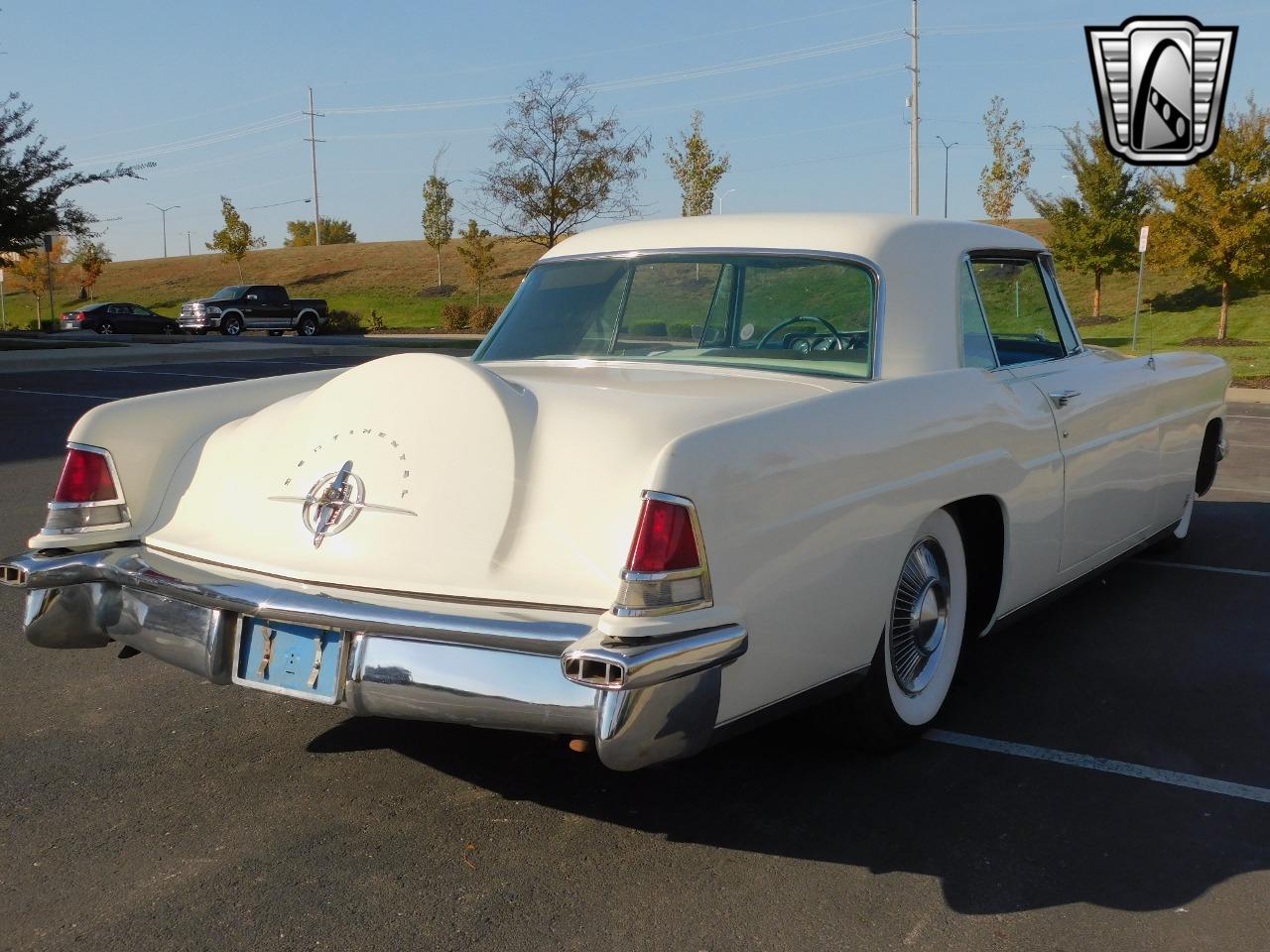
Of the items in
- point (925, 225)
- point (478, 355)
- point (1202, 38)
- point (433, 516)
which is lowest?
point (433, 516)

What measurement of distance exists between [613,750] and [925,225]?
2.37m

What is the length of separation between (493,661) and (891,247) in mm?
2043

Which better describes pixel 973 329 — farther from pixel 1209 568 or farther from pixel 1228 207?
pixel 1228 207

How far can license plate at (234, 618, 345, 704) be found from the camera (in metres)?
2.91

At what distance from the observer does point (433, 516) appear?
3.01m

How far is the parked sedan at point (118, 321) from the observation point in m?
40.8

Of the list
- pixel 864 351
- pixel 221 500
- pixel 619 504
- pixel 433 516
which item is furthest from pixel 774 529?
pixel 221 500

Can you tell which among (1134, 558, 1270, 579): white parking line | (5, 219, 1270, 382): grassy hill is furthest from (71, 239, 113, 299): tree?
(1134, 558, 1270, 579): white parking line

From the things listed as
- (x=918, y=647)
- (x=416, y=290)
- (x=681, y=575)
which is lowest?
(x=918, y=647)

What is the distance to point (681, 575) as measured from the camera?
2.70m

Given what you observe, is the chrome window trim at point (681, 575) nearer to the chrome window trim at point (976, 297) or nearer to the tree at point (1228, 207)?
the chrome window trim at point (976, 297)

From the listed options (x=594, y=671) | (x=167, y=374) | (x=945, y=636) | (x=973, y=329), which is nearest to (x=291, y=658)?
(x=594, y=671)

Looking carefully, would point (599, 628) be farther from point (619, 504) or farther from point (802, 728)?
point (802, 728)

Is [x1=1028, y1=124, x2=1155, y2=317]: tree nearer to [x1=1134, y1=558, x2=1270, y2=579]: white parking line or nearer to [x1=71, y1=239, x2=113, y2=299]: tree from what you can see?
[x1=1134, y1=558, x2=1270, y2=579]: white parking line
